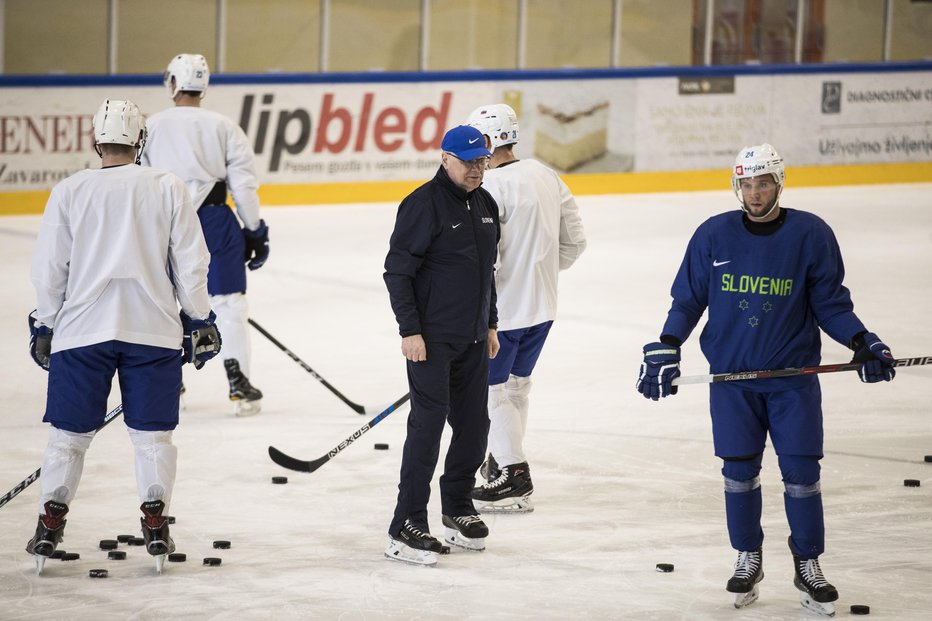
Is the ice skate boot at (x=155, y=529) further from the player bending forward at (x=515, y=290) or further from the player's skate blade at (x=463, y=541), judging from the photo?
the player bending forward at (x=515, y=290)

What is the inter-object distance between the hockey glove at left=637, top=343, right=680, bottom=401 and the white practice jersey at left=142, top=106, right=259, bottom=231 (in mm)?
3020

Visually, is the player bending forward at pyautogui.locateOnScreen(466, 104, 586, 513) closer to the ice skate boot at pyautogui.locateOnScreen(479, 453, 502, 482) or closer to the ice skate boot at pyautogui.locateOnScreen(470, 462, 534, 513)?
the ice skate boot at pyautogui.locateOnScreen(470, 462, 534, 513)

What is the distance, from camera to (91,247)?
15.3 ft

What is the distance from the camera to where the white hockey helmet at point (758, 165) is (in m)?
4.47

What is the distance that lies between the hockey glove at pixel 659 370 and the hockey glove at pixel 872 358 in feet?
1.71

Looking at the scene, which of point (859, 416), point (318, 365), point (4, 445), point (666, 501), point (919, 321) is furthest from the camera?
point (919, 321)

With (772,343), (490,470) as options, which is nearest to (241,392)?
(490,470)

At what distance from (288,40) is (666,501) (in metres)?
11.7

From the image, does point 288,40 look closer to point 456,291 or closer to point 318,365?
point 318,365

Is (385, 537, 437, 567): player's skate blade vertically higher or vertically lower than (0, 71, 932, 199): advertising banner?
lower

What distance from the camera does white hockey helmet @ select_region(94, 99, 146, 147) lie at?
15.4 ft

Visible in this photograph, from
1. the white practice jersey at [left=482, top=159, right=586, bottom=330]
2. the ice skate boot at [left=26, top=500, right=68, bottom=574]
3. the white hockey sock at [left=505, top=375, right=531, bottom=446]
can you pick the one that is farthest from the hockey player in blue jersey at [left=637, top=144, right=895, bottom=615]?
the ice skate boot at [left=26, top=500, right=68, bottom=574]

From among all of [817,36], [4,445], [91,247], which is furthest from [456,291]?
[817,36]

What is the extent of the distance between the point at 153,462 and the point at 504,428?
4.88 ft
